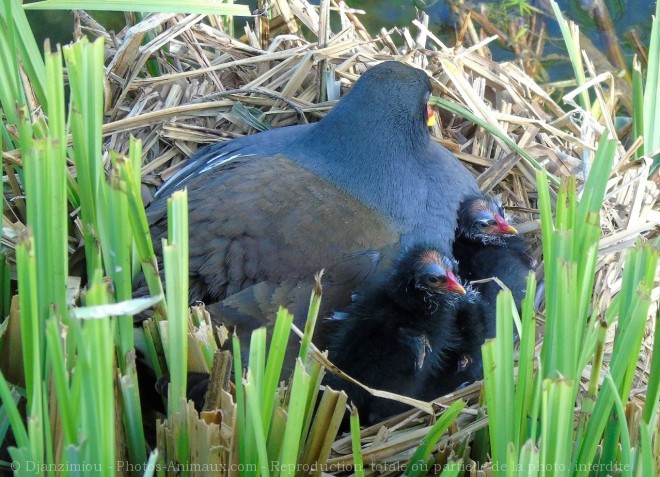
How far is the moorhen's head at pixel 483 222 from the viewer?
9.48 feet

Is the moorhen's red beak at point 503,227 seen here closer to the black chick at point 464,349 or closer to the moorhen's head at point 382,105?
the black chick at point 464,349

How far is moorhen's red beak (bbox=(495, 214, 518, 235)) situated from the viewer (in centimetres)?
289

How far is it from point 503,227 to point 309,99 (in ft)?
3.03

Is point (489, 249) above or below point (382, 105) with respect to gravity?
below

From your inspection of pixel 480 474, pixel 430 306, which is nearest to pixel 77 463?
pixel 480 474

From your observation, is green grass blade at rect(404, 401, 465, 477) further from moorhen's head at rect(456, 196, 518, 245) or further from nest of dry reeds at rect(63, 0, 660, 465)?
nest of dry reeds at rect(63, 0, 660, 465)

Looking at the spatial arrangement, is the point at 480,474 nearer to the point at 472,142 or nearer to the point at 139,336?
the point at 139,336

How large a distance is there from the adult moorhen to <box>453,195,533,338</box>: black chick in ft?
0.24

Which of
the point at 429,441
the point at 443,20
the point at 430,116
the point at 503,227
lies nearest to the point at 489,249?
the point at 503,227

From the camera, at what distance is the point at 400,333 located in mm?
2541

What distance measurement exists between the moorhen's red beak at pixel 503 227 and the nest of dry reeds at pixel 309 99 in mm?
123

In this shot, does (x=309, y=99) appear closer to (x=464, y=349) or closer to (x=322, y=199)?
(x=322, y=199)

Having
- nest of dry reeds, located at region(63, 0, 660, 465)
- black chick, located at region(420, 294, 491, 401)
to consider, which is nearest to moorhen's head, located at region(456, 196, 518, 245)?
nest of dry reeds, located at region(63, 0, 660, 465)

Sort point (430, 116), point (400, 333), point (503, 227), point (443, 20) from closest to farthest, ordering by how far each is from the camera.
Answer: point (400, 333) < point (503, 227) < point (430, 116) < point (443, 20)
